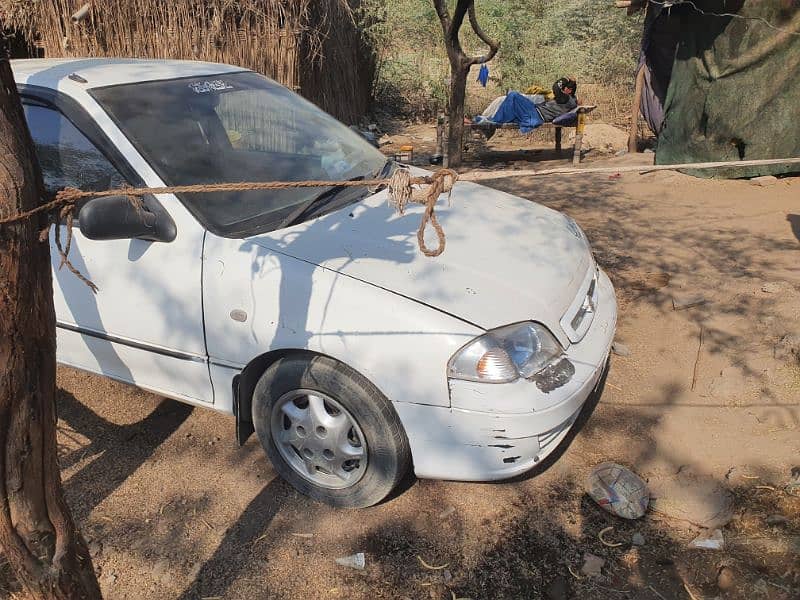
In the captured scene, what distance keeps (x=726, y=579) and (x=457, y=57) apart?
22.6 ft

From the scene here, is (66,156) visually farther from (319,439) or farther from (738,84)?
(738,84)

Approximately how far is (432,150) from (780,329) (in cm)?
858

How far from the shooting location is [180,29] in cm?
800

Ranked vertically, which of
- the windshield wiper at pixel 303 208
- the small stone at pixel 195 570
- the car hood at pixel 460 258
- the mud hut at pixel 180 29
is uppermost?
the mud hut at pixel 180 29

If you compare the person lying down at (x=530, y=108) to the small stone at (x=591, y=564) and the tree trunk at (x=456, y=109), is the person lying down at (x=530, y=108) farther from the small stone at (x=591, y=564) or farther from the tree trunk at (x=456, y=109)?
the small stone at (x=591, y=564)

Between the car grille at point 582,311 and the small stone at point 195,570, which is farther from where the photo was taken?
the car grille at point 582,311

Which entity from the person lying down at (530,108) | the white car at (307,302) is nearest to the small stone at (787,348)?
the white car at (307,302)

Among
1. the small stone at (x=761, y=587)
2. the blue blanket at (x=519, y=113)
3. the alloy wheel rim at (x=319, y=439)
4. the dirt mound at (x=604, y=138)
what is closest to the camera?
the small stone at (x=761, y=587)

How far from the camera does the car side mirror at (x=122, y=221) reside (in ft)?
7.63

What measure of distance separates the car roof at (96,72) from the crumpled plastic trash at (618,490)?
2.89m

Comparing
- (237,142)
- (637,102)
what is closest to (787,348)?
(237,142)

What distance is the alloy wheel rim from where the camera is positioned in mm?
2484

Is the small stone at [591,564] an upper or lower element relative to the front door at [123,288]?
lower

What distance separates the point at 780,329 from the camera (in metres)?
3.79
